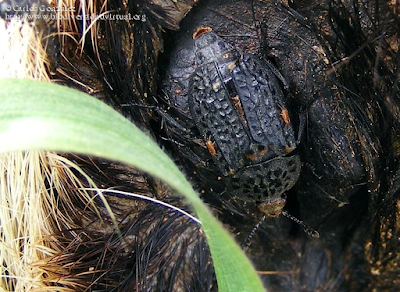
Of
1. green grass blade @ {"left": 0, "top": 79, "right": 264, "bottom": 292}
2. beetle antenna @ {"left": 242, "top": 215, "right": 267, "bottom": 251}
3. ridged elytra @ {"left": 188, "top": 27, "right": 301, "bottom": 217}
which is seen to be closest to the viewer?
green grass blade @ {"left": 0, "top": 79, "right": 264, "bottom": 292}

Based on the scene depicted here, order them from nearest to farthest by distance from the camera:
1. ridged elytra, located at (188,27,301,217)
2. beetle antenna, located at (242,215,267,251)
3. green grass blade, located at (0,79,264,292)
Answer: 1. green grass blade, located at (0,79,264,292)
2. ridged elytra, located at (188,27,301,217)
3. beetle antenna, located at (242,215,267,251)

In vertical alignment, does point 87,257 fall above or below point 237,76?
below

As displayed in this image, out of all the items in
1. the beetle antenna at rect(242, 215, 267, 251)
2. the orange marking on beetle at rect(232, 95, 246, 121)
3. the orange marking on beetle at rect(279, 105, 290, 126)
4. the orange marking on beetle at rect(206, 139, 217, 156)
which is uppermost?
the orange marking on beetle at rect(232, 95, 246, 121)

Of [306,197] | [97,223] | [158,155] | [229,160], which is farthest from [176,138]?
[158,155]

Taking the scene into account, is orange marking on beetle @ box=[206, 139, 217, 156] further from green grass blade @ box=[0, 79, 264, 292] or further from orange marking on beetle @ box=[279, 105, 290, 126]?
green grass blade @ box=[0, 79, 264, 292]

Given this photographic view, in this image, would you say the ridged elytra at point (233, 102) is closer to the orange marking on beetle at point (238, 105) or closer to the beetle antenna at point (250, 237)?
the orange marking on beetle at point (238, 105)

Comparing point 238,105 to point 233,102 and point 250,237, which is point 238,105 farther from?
point 250,237

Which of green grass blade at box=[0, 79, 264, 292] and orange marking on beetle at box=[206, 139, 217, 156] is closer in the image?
green grass blade at box=[0, 79, 264, 292]

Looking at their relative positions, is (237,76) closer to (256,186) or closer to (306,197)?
(256,186)

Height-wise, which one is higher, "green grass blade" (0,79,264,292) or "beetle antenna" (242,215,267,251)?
"green grass blade" (0,79,264,292)

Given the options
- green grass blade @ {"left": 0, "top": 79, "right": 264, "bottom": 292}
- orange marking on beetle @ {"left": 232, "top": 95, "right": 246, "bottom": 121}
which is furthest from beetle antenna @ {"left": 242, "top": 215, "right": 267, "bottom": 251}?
green grass blade @ {"left": 0, "top": 79, "right": 264, "bottom": 292}
